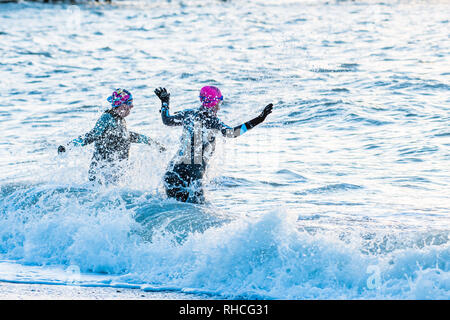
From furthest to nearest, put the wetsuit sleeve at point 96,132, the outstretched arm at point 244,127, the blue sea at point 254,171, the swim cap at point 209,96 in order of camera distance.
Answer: the wetsuit sleeve at point 96,132
the swim cap at point 209,96
the outstretched arm at point 244,127
the blue sea at point 254,171

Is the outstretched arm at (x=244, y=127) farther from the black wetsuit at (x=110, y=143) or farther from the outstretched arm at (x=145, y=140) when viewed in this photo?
the black wetsuit at (x=110, y=143)

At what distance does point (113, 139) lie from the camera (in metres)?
9.67

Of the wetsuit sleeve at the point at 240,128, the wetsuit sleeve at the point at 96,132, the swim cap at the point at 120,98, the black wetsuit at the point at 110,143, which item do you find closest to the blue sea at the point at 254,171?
the black wetsuit at the point at 110,143

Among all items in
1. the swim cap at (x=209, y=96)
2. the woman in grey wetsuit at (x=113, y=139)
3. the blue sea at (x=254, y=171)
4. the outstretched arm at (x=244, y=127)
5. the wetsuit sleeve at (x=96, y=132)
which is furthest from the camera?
the woman in grey wetsuit at (x=113, y=139)

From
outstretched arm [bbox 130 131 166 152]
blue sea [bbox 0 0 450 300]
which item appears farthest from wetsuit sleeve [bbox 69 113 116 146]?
blue sea [bbox 0 0 450 300]

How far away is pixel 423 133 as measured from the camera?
525 inches

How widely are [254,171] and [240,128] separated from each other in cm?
330

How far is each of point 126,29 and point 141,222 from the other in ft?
82.8

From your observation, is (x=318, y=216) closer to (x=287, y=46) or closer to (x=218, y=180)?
(x=218, y=180)

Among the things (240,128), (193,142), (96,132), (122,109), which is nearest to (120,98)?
(122,109)

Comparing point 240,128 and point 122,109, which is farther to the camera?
point 122,109

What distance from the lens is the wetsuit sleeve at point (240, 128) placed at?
27.7ft

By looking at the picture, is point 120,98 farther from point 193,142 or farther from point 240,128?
point 240,128

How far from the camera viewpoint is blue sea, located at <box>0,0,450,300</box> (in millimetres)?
6918
